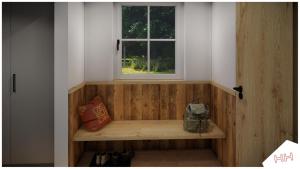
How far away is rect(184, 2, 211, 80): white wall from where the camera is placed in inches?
140

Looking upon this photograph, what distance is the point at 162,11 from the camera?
3.70 metres

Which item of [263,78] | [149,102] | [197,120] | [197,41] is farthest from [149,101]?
[263,78]

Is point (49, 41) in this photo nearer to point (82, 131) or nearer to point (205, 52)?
point (82, 131)

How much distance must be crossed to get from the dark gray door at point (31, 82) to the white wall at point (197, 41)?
1562 mm

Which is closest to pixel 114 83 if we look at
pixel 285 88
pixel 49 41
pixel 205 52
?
pixel 49 41

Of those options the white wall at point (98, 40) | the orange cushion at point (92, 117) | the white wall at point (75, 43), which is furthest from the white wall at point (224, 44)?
the white wall at point (75, 43)

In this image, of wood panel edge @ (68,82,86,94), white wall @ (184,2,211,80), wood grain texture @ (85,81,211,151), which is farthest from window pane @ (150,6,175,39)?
wood panel edge @ (68,82,86,94)

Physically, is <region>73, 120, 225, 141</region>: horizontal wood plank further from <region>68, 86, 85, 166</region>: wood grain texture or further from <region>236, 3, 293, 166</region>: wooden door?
<region>236, 3, 293, 166</region>: wooden door

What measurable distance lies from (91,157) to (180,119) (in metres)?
1.14

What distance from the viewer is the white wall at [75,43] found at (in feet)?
9.14

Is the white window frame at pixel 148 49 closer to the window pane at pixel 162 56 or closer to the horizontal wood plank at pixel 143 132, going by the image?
the window pane at pixel 162 56

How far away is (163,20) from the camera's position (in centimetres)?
369

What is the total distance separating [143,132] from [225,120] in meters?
0.84

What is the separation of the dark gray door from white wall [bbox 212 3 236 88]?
5.89 ft
